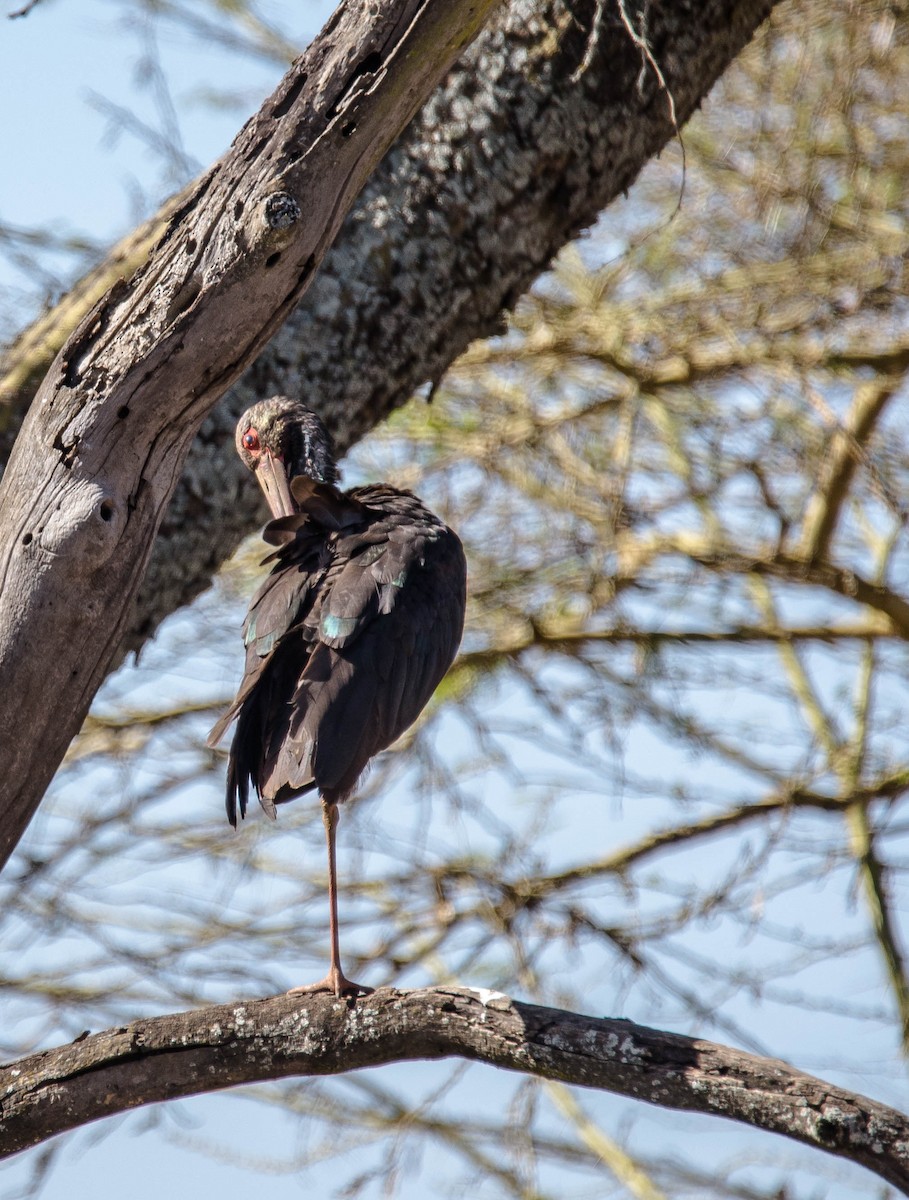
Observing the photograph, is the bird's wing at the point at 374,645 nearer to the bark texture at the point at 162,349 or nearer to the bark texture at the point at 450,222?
the bark texture at the point at 450,222

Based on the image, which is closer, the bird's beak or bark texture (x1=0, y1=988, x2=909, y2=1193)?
bark texture (x1=0, y1=988, x2=909, y2=1193)

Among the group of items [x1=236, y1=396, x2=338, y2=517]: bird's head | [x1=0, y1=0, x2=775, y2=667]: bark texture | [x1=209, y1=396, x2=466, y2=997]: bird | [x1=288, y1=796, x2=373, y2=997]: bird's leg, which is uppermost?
[x1=0, y1=0, x2=775, y2=667]: bark texture

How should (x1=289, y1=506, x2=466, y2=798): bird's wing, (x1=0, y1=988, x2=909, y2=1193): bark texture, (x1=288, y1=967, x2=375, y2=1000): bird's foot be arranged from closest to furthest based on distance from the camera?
(x1=0, y1=988, x2=909, y2=1193): bark texture < (x1=288, y1=967, x2=375, y2=1000): bird's foot < (x1=289, y1=506, x2=466, y2=798): bird's wing

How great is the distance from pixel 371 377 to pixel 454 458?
4.83 feet

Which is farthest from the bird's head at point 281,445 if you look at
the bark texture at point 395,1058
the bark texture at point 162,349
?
the bark texture at point 395,1058

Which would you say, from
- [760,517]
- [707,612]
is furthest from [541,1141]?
[760,517]

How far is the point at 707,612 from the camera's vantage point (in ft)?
17.2

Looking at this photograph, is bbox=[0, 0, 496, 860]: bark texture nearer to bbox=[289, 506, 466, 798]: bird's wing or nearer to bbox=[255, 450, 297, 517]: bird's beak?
bbox=[289, 506, 466, 798]: bird's wing

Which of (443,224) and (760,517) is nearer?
(443,224)

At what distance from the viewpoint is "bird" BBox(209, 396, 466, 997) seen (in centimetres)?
320

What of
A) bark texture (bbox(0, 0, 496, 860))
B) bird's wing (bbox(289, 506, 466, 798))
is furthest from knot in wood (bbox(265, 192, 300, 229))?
bird's wing (bbox(289, 506, 466, 798))

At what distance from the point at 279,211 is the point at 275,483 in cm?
156

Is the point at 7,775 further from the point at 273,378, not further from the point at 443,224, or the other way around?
the point at 443,224

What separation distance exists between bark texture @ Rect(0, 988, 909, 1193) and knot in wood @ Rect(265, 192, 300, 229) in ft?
4.84
